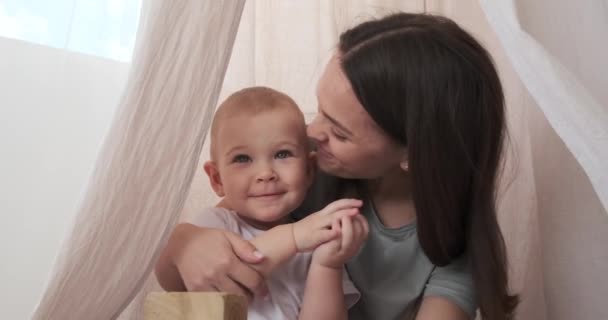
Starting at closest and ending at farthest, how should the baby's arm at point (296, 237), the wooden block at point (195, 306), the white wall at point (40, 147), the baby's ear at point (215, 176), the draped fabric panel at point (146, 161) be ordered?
1. the wooden block at point (195, 306)
2. the draped fabric panel at point (146, 161)
3. the white wall at point (40, 147)
4. the baby's arm at point (296, 237)
5. the baby's ear at point (215, 176)

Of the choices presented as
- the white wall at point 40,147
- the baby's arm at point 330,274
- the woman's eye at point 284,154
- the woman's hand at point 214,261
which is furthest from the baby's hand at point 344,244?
the white wall at point 40,147

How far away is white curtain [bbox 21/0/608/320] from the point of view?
37.1 inches

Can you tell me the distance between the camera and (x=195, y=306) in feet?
2.33

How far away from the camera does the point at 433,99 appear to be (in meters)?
1.24

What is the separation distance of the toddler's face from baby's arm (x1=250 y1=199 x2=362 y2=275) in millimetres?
72

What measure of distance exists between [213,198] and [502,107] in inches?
24.3

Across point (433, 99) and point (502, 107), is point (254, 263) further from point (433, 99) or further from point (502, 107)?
point (502, 107)

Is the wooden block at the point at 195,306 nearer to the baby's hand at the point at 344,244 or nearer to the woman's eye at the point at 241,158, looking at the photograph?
the baby's hand at the point at 344,244

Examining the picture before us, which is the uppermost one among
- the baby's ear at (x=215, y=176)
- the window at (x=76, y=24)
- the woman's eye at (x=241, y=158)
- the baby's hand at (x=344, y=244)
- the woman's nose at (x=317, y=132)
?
the window at (x=76, y=24)

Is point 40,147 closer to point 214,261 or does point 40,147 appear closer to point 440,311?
point 214,261

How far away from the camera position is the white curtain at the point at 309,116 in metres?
0.94

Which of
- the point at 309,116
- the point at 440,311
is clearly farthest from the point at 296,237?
the point at 309,116

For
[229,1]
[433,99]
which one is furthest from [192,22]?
[433,99]

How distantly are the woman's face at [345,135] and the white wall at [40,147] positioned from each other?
35 cm
